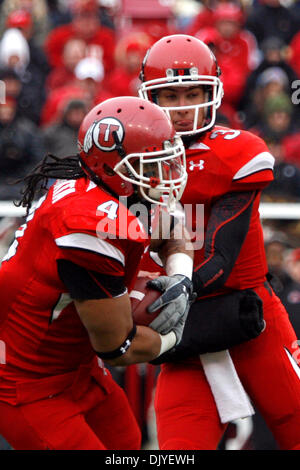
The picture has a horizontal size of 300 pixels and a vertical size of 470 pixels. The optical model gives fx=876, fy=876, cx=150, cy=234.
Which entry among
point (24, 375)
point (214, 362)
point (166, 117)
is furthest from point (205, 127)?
point (24, 375)

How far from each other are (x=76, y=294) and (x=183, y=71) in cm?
109

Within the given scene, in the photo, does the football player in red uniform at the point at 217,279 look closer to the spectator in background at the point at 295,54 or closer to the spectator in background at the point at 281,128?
the spectator in background at the point at 281,128

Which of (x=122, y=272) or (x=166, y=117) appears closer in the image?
(x=122, y=272)

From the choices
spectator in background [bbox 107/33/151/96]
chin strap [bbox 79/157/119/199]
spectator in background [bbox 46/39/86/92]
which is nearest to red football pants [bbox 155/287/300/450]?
chin strap [bbox 79/157/119/199]

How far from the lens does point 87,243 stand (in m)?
2.49

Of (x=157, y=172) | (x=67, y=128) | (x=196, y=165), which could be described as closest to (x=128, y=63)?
(x=67, y=128)

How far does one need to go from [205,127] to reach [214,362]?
86 centimetres

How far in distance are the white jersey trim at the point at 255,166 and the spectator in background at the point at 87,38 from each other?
4.70 m

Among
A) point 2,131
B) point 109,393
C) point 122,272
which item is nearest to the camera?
point 122,272

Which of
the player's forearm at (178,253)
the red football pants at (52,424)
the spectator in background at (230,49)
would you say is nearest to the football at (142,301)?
the player's forearm at (178,253)

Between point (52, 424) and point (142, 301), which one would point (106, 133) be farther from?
point (52, 424)

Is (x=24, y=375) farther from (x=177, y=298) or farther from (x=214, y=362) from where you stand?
(x=214, y=362)

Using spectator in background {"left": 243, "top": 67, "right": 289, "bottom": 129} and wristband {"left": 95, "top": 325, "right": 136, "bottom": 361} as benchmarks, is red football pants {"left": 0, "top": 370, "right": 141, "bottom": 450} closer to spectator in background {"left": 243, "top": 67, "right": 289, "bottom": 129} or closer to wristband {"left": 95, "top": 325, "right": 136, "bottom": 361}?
wristband {"left": 95, "top": 325, "right": 136, "bottom": 361}
